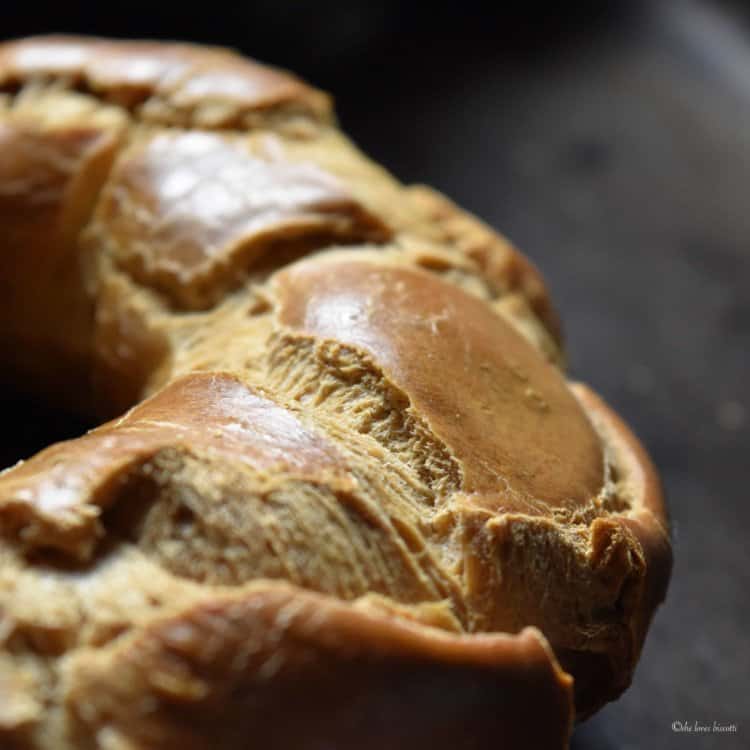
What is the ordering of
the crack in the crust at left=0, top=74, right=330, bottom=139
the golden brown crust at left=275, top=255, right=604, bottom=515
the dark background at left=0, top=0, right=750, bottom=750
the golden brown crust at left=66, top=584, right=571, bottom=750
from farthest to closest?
the dark background at left=0, top=0, right=750, bottom=750 < the crack in the crust at left=0, top=74, right=330, bottom=139 < the golden brown crust at left=275, top=255, right=604, bottom=515 < the golden brown crust at left=66, top=584, right=571, bottom=750

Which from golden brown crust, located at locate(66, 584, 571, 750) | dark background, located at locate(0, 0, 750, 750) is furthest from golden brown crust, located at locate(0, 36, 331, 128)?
Answer: golden brown crust, located at locate(66, 584, 571, 750)

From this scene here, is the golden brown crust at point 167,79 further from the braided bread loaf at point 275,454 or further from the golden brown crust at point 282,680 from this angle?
the golden brown crust at point 282,680

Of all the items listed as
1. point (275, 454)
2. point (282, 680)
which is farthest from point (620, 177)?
point (282, 680)

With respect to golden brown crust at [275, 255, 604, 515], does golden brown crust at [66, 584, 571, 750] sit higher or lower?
lower

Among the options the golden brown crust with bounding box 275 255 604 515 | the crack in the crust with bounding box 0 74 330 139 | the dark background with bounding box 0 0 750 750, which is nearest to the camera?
the golden brown crust with bounding box 275 255 604 515

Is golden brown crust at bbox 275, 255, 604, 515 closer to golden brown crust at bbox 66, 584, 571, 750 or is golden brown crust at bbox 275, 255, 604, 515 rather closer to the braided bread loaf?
the braided bread loaf

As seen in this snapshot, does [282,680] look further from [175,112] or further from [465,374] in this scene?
[175,112]

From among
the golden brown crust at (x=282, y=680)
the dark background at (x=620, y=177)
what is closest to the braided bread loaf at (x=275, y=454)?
the golden brown crust at (x=282, y=680)
